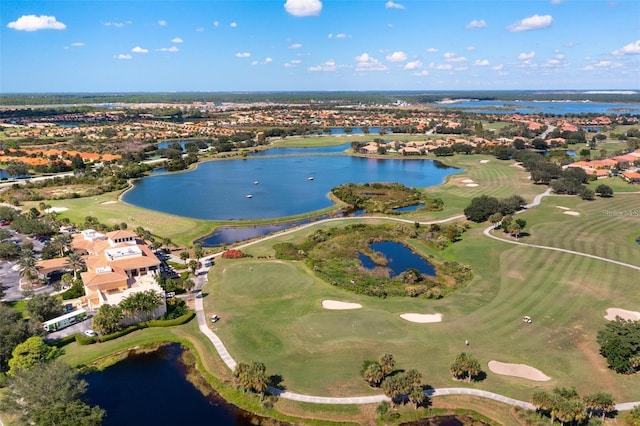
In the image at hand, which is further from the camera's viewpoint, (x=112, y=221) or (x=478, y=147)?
(x=478, y=147)

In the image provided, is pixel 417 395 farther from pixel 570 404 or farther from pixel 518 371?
pixel 518 371

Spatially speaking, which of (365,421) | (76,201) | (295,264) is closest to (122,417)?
(365,421)

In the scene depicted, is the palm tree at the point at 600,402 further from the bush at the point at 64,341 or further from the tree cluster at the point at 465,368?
the bush at the point at 64,341

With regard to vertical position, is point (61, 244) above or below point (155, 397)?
above

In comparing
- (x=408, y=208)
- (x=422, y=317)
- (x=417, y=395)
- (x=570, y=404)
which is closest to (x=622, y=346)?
(x=570, y=404)

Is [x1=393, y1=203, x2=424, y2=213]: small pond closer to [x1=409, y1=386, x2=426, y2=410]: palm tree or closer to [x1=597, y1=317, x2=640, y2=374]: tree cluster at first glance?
[x1=597, y1=317, x2=640, y2=374]: tree cluster

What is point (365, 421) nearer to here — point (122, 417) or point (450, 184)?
point (122, 417)
